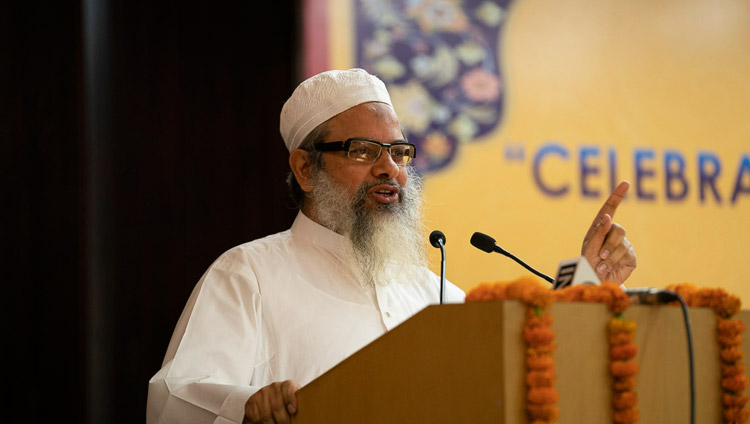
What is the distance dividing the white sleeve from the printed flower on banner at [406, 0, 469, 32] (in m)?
1.81

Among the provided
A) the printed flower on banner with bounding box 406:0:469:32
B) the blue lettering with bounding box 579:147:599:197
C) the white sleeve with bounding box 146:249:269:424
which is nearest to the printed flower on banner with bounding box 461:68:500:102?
the printed flower on banner with bounding box 406:0:469:32

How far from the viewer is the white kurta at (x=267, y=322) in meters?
2.09

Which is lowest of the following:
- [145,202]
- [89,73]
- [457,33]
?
[145,202]

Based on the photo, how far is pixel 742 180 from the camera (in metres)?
4.46

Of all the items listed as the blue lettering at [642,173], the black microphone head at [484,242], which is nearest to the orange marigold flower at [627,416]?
the black microphone head at [484,242]

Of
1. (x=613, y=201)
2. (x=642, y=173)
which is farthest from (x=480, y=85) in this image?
(x=613, y=201)

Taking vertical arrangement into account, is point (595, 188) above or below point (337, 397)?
above

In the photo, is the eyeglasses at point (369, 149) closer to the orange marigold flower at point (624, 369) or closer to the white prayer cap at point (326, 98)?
the white prayer cap at point (326, 98)

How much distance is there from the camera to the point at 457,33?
3.99 meters

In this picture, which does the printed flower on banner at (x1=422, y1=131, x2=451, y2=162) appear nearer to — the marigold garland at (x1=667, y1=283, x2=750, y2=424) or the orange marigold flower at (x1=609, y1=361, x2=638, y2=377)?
the marigold garland at (x1=667, y1=283, x2=750, y2=424)

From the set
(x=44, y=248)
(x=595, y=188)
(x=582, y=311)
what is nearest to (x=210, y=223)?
(x=44, y=248)

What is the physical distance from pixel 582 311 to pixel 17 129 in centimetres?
265

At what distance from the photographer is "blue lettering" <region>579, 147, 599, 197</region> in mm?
4168

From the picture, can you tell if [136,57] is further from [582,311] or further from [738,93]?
[738,93]
